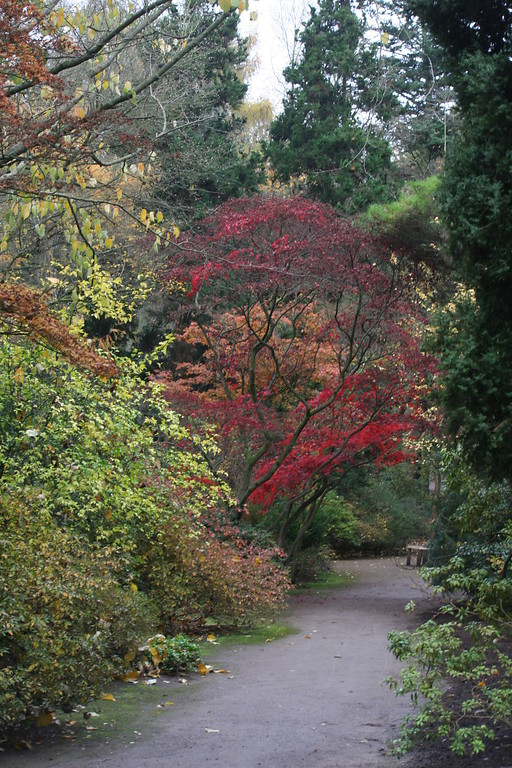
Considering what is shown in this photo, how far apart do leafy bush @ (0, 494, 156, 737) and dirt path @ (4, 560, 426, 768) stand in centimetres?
36

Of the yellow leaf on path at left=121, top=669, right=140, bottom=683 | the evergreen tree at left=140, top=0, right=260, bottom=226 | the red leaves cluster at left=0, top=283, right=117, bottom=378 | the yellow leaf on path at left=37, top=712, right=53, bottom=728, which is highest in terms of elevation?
the evergreen tree at left=140, top=0, right=260, bottom=226

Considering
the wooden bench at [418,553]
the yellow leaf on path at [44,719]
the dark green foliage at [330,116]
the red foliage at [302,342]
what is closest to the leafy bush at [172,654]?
the yellow leaf on path at [44,719]

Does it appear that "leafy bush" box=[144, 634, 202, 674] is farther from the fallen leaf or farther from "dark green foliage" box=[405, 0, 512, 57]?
"dark green foliage" box=[405, 0, 512, 57]

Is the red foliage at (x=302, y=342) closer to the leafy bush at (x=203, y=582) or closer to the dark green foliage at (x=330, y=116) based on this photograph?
the leafy bush at (x=203, y=582)

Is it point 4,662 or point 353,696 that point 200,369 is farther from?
point 4,662

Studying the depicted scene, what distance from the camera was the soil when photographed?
492 centimetres

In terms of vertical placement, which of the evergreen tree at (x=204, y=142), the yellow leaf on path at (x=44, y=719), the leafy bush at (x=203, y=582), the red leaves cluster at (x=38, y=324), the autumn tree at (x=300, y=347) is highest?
the evergreen tree at (x=204, y=142)

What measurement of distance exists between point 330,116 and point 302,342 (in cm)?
1318

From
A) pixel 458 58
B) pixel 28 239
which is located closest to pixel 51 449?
pixel 458 58

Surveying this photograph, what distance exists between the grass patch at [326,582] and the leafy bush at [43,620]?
880 centimetres

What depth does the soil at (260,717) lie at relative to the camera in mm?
4918

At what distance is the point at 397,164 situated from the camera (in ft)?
82.8

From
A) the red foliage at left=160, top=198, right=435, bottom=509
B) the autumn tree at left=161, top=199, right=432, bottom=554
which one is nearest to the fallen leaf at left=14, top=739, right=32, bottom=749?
the autumn tree at left=161, top=199, right=432, bottom=554

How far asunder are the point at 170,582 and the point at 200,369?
7.51 m
